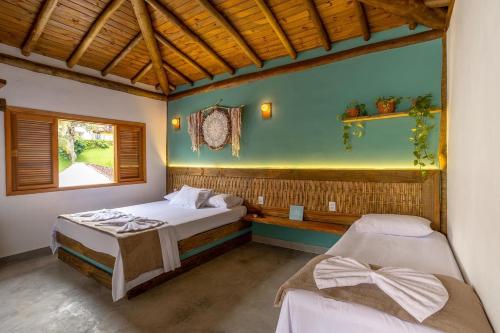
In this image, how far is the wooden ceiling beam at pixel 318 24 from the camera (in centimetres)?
295

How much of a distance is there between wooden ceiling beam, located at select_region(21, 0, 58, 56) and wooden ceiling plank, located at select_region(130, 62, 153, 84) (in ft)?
5.11

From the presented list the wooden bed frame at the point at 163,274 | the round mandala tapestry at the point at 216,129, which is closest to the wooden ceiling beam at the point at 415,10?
the round mandala tapestry at the point at 216,129

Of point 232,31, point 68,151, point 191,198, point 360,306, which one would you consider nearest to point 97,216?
Result: point 191,198

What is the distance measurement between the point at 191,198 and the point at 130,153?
175 centimetres

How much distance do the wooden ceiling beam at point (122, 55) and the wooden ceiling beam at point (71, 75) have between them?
0.19 meters

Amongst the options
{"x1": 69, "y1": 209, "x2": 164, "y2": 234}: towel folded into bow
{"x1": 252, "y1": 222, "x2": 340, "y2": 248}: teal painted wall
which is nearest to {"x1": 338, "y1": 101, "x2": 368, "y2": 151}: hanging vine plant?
{"x1": 252, "y1": 222, "x2": 340, "y2": 248}: teal painted wall

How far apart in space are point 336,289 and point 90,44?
458 centimetres

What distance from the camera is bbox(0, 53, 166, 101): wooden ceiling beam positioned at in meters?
3.46

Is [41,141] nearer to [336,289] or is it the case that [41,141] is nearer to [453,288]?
[336,289]

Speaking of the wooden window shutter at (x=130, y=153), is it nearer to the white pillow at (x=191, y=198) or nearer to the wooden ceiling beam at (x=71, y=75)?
the wooden ceiling beam at (x=71, y=75)

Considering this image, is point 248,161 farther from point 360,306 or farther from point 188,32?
point 360,306

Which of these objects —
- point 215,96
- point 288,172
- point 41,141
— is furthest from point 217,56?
point 41,141

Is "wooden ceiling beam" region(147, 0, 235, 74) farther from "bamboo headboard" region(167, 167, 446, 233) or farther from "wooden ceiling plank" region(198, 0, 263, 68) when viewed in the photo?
"bamboo headboard" region(167, 167, 446, 233)

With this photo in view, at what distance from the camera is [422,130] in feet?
9.51
